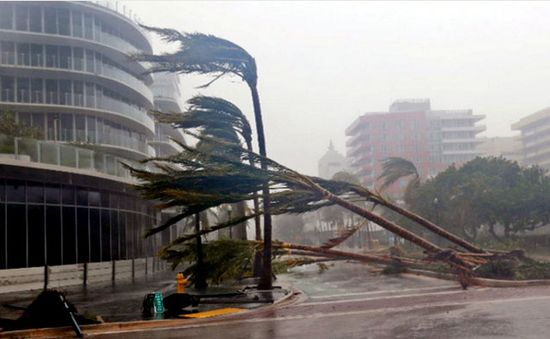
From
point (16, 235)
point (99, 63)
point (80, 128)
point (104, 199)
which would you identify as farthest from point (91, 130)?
point (16, 235)

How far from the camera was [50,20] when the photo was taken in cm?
4328

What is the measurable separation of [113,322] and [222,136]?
8800 millimetres

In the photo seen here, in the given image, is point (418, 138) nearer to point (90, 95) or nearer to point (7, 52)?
point (90, 95)

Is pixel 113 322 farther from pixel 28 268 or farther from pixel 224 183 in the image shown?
pixel 28 268

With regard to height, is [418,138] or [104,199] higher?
[418,138]

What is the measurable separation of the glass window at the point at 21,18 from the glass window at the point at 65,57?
9.40ft

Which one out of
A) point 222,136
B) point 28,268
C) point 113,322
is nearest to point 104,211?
point 28,268

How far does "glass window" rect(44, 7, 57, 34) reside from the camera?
4303 cm

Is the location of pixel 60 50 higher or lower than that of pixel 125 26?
lower

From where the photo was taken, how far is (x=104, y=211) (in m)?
32.8

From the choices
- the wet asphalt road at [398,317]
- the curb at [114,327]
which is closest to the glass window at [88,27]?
the wet asphalt road at [398,317]

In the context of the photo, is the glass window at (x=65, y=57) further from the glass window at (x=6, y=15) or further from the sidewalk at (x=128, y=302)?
the sidewalk at (x=128, y=302)

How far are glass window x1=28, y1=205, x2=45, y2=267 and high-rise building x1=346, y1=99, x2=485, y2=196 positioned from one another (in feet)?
304

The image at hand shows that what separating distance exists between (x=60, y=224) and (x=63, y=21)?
21520 mm
